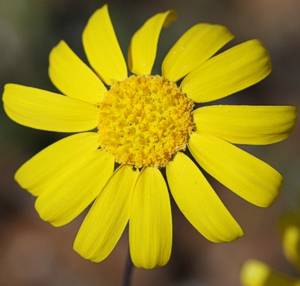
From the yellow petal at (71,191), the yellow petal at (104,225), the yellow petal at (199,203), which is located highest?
the yellow petal at (71,191)

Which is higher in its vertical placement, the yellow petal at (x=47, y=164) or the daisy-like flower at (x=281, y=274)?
the yellow petal at (x=47, y=164)

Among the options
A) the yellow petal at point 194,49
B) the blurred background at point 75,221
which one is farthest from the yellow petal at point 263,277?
the blurred background at point 75,221

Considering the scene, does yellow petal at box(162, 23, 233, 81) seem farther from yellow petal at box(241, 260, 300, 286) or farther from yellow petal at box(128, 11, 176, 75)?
yellow petal at box(241, 260, 300, 286)

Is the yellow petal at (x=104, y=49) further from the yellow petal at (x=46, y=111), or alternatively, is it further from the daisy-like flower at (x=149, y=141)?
the yellow petal at (x=46, y=111)

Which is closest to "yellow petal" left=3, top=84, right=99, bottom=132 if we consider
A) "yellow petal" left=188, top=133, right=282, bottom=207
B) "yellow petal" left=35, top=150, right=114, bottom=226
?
"yellow petal" left=35, top=150, right=114, bottom=226

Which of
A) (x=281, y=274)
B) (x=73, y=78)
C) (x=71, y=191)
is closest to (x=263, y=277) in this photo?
(x=281, y=274)

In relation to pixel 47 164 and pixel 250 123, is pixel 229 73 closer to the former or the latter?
pixel 250 123

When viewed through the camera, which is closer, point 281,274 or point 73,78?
point 73,78
